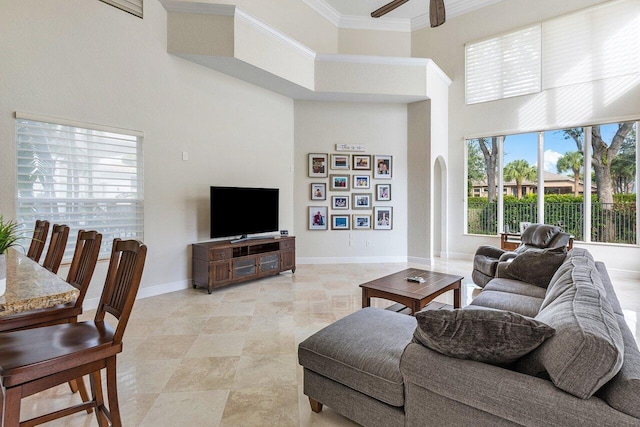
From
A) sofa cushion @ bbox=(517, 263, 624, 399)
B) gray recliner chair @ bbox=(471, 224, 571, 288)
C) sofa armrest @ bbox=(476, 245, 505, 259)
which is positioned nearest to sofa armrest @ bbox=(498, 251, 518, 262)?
gray recliner chair @ bbox=(471, 224, 571, 288)

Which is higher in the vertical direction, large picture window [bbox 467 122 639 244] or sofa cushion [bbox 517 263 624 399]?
large picture window [bbox 467 122 639 244]

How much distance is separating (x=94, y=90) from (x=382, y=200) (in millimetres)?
4961

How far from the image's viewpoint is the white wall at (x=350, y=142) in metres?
6.50

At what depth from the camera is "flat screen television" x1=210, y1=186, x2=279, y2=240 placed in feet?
15.8

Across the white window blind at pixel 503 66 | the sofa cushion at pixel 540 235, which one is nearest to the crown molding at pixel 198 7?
the white window blind at pixel 503 66

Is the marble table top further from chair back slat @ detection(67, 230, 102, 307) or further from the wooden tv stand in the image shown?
the wooden tv stand

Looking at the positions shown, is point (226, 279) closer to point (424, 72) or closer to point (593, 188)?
point (424, 72)

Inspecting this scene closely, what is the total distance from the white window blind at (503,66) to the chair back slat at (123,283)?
711 cm

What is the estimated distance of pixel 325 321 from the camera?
11.4ft

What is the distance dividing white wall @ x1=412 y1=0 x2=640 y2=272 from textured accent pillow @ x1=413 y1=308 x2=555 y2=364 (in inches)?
235

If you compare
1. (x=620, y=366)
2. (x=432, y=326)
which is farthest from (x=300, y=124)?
(x=620, y=366)

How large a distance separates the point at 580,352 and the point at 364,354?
925 millimetres

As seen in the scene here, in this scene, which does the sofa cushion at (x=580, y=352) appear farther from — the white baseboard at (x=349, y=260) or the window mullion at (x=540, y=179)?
the window mullion at (x=540, y=179)

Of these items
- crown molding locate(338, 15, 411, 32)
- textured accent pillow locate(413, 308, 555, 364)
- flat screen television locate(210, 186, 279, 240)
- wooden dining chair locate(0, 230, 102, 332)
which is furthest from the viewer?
crown molding locate(338, 15, 411, 32)
